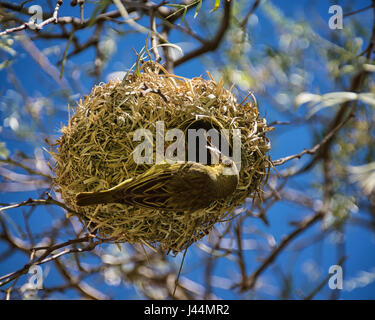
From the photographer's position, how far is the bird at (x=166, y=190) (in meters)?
0.82

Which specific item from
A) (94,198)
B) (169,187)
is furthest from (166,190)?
(94,198)

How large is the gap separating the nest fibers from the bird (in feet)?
0.19

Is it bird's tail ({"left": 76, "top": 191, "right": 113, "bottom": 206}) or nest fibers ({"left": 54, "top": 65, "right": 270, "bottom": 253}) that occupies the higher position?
nest fibers ({"left": 54, "top": 65, "right": 270, "bottom": 253})

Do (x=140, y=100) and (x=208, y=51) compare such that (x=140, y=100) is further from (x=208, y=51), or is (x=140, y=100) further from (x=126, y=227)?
(x=208, y=51)

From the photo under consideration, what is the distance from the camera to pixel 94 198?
818 mm

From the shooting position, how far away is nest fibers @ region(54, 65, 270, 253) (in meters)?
0.91

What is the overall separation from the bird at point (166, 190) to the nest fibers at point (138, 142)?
0.06 m

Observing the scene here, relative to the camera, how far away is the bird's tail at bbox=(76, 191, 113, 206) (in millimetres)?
816

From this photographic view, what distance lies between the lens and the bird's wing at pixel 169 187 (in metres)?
0.82

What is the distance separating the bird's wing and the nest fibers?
0.06m

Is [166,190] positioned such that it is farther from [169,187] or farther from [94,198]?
[94,198]

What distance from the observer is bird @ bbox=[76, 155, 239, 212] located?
82 centimetres

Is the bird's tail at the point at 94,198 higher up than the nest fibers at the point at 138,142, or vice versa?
the nest fibers at the point at 138,142
